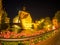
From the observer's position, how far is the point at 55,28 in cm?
341

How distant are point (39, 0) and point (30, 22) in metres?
0.43

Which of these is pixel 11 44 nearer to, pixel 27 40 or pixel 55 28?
pixel 27 40

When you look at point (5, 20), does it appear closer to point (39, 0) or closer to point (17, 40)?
point (17, 40)

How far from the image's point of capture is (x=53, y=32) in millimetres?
3379

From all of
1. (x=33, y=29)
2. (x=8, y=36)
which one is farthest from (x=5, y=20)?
(x=33, y=29)

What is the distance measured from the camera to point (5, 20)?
332 cm

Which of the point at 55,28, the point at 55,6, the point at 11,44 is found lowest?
the point at 11,44

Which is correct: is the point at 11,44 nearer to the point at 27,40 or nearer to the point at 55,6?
the point at 27,40

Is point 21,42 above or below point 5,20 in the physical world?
below

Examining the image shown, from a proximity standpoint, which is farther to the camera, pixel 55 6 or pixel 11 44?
pixel 55 6

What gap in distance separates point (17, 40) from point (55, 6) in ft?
3.03

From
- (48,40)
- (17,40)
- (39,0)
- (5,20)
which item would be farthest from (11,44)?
(39,0)

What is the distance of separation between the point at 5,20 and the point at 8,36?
0.29 meters

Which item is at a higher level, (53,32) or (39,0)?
(39,0)
